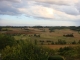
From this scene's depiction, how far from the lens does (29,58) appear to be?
2922 centimetres

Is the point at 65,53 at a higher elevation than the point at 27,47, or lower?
lower

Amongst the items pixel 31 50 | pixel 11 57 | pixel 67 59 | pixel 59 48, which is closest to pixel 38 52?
pixel 31 50

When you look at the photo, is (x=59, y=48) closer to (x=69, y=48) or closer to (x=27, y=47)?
(x=69, y=48)

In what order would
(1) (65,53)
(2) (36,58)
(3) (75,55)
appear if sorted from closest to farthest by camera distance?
(2) (36,58) < (3) (75,55) < (1) (65,53)

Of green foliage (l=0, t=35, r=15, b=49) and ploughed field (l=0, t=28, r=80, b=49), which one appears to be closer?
green foliage (l=0, t=35, r=15, b=49)

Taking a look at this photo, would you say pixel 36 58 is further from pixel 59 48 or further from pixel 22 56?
pixel 59 48

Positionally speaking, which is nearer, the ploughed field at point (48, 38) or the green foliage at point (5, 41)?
the green foliage at point (5, 41)

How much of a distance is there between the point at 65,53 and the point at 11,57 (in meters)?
32.5

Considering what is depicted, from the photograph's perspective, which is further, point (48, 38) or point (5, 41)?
point (48, 38)

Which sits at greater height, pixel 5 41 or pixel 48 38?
pixel 5 41

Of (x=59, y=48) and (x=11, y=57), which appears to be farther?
(x=59, y=48)

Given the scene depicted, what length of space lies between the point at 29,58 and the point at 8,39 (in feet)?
141

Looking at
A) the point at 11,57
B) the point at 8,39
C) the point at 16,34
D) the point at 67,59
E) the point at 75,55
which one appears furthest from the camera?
the point at 16,34

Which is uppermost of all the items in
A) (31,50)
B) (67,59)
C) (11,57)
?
(31,50)
